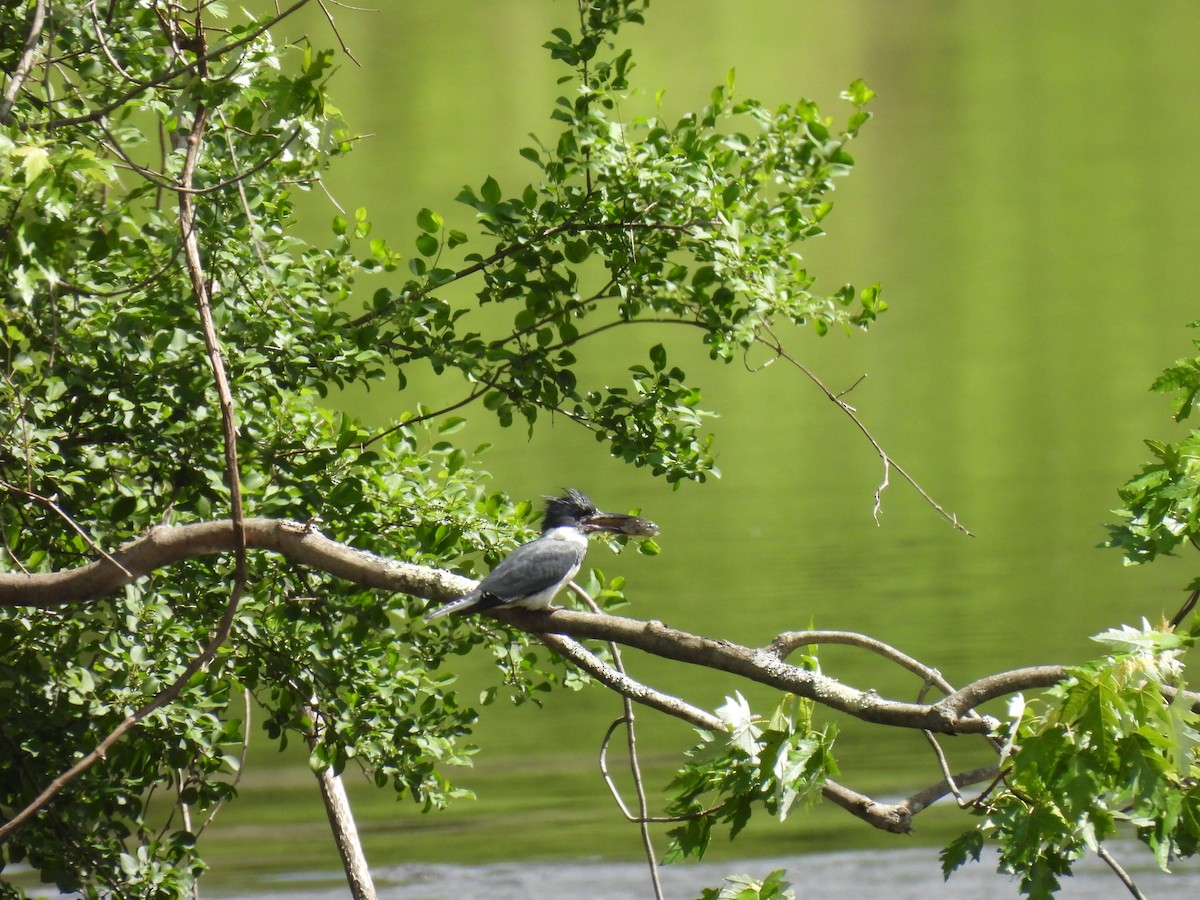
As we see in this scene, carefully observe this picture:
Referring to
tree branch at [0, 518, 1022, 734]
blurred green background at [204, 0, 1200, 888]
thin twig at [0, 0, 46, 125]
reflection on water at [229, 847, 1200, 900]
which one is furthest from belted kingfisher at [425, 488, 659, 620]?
reflection on water at [229, 847, 1200, 900]

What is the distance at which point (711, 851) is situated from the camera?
779 centimetres

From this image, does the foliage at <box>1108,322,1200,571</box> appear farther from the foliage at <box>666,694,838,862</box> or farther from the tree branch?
the foliage at <box>666,694,838,862</box>

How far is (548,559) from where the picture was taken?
3752 millimetres

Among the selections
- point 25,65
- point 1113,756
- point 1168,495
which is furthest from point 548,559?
point 1113,756

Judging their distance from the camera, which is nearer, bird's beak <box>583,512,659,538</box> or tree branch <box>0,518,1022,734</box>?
tree branch <box>0,518,1022,734</box>

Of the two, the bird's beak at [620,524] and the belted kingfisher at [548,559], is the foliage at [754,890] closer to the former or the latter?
the belted kingfisher at [548,559]

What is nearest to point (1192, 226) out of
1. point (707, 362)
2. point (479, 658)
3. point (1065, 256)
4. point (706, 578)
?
point (1065, 256)

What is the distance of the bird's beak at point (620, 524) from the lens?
152 inches

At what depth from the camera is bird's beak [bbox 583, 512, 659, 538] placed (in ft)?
12.7

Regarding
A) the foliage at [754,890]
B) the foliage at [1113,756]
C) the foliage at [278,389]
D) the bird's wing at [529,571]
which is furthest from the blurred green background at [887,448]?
the foliage at [278,389]

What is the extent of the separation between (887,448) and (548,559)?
1158 cm

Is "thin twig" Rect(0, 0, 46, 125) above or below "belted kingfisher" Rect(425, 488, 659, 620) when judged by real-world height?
above

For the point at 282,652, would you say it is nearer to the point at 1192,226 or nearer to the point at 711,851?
the point at 711,851

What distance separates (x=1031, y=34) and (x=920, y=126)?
14801 mm
